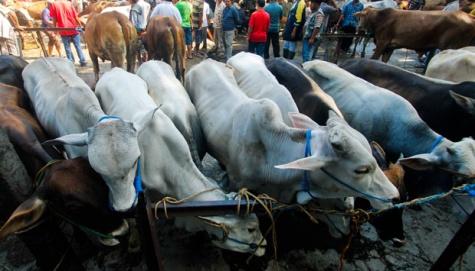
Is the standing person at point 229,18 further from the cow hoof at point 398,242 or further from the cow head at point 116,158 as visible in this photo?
the cow hoof at point 398,242

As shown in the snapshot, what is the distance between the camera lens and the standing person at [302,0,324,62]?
801 cm

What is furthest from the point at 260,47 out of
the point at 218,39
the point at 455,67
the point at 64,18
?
the point at 64,18

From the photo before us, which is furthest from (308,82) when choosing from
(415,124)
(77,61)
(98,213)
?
(77,61)

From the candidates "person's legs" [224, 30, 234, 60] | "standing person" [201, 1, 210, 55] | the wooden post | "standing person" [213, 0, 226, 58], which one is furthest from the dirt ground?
"standing person" [201, 1, 210, 55]

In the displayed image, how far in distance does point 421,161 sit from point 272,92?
6.09 feet

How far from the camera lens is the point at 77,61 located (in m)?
10.5

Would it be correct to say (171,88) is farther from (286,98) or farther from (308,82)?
(308,82)

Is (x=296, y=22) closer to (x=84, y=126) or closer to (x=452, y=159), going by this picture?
(x=452, y=159)

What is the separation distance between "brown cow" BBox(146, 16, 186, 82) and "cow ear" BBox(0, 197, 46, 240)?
19.6 ft

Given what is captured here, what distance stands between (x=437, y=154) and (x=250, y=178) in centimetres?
195

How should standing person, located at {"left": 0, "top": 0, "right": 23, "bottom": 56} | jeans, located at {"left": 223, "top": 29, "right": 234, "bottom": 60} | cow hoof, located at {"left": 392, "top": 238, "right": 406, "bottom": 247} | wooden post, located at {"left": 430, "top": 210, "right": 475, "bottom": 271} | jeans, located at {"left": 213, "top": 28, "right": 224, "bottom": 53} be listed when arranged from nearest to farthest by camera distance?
wooden post, located at {"left": 430, "top": 210, "right": 475, "bottom": 271} < cow hoof, located at {"left": 392, "top": 238, "right": 406, "bottom": 247} < standing person, located at {"left": 0, "top": 0, "right": 23, "bottom": 56} < jeans, located at {"left": 223, "top": 29, "right": 234, "bottom": 60} < jeans, located at {"left": 213, "top": 28, "right": 224, "bottom": 53}

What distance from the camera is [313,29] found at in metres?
8.38

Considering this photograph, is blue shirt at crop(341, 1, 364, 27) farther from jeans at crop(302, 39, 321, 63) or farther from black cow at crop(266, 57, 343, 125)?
black cow at crop(266, 57, 343, 125)

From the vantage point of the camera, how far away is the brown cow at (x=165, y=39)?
7371mm
